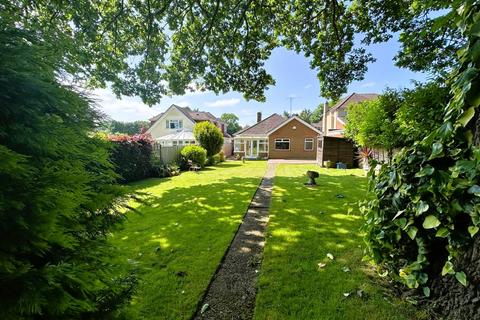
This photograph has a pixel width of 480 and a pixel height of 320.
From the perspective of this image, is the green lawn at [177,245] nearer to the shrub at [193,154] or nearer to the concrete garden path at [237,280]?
the concrete garden path at [237,280]

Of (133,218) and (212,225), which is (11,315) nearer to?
(212,225)

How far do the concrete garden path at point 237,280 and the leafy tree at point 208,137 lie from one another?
14.7 metres

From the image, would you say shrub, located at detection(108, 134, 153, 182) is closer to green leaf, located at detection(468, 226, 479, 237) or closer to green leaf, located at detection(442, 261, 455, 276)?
green leaf, located at detection(442, 261, 455, 276)

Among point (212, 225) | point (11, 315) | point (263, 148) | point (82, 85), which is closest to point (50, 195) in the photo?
point (11, 315)

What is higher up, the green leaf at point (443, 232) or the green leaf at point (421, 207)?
the green leaf at point (421, 207)

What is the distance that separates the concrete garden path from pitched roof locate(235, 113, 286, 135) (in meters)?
24.8

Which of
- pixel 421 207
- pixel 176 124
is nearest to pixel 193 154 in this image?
pixel 176 124

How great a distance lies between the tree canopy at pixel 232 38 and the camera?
283 inches

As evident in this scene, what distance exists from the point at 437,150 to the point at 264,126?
94.4ft

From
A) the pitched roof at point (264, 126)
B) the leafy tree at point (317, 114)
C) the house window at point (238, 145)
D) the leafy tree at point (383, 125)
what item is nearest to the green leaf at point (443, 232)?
the leafy tree at point (383, 125)

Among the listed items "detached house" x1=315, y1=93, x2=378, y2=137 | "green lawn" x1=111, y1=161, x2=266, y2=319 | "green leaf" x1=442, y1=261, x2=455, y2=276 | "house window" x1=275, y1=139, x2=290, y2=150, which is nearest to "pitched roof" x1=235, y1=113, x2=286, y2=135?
"house window" x1=275, y1=139, x2=290, y2=150

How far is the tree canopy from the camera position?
7.20 meters

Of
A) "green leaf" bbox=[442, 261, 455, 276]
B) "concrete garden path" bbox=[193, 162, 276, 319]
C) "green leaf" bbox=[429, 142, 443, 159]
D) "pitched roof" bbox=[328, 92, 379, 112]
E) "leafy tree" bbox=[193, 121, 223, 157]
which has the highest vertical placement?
"pitched roof" bbox=[328, 92, 379, 112]

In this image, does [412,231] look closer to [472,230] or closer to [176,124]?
[472,230]
